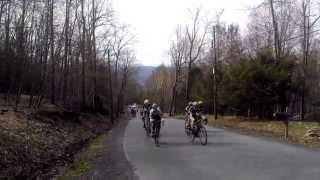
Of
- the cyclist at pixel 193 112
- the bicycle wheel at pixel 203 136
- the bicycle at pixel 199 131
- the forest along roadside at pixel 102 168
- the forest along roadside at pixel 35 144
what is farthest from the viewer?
the cyclist at pixel 193 112

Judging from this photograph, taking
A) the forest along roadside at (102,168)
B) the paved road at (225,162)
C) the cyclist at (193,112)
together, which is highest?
the cyclist at (193,112)

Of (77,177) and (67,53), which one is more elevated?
(67,53)

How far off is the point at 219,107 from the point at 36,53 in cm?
3411

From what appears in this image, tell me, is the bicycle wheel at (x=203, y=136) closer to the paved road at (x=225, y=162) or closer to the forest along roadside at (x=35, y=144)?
the paved road at (x=225, y=162)

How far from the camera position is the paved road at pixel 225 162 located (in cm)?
1320

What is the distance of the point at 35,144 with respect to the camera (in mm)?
21453

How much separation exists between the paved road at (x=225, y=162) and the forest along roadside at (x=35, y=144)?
2949 mm

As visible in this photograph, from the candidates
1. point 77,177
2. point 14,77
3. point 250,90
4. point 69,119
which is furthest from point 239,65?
point 77,177

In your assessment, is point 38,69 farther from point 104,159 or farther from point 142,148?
point 104,159

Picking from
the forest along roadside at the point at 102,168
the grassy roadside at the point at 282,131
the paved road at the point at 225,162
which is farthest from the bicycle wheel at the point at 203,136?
the grassy roadside at the point at 282,131

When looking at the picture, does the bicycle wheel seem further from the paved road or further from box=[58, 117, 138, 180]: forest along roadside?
box=[58, 117, 138, 180]: forest along roadside

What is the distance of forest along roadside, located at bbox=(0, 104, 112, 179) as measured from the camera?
16.3 m

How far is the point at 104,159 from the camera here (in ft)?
63.1

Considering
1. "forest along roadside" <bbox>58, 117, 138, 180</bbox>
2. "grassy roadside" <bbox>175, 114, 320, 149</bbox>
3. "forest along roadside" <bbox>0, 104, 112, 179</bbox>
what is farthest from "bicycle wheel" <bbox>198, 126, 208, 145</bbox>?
"forest along roadside" <bbox>0, 104, 112, 179</bbox>
